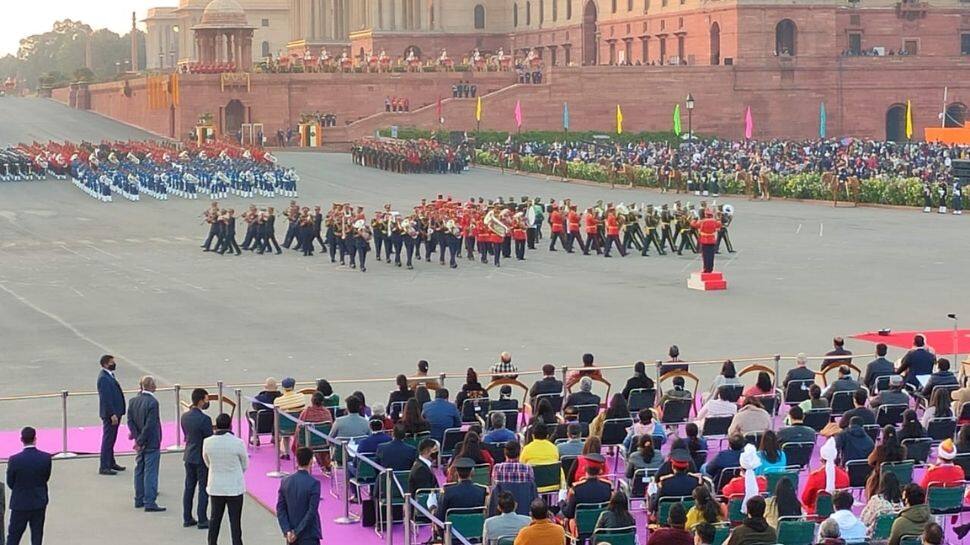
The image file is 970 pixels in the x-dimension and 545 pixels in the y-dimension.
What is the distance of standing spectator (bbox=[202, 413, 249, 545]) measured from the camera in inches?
587

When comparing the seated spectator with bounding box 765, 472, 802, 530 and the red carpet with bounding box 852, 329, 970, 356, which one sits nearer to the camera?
the seated spectator with bounding box 765, 472, 802, 530

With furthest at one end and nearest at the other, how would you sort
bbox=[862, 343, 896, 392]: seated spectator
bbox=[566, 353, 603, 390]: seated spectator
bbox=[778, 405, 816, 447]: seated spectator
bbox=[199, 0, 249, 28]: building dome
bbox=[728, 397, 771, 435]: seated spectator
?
bbox=[199, 0, 249, 28]: building dome < bbox=[862, 343, 896, 392]: seated spectator < bbox=[566, 353, 603, 390]: seated spectator < bbox=[728, 397, 771, 435]: seated spectator < bbox=[778, 405, 816, 447]: seated spectator

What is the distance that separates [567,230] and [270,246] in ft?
24.1

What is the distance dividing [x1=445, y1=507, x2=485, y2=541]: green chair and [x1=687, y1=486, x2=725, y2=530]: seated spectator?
1.74 metres

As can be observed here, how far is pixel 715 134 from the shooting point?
89.2 metres

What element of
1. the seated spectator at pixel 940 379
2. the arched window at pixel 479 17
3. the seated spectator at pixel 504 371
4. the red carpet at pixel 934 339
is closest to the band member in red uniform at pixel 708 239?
the red carpet at pixel 934 339

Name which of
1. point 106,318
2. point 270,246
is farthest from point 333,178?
point 106,318

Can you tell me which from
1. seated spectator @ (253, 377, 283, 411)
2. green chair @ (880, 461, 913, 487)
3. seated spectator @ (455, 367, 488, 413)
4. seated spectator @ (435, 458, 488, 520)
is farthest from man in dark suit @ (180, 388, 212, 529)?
green chair @ (880, 461, 913, 487)

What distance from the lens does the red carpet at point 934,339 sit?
25956mm

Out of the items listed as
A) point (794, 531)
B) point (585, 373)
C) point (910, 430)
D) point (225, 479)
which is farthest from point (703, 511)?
point (585, 373)

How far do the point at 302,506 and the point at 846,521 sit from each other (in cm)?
415

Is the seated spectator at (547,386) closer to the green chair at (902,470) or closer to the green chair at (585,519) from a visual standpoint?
the green chair at (902,470)

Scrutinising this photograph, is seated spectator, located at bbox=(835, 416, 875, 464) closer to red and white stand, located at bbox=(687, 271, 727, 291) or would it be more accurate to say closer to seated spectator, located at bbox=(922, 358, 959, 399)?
seated spectator, located at bbox=(922, 358, 959, 399)

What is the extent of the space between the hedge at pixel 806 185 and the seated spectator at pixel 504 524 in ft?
141
